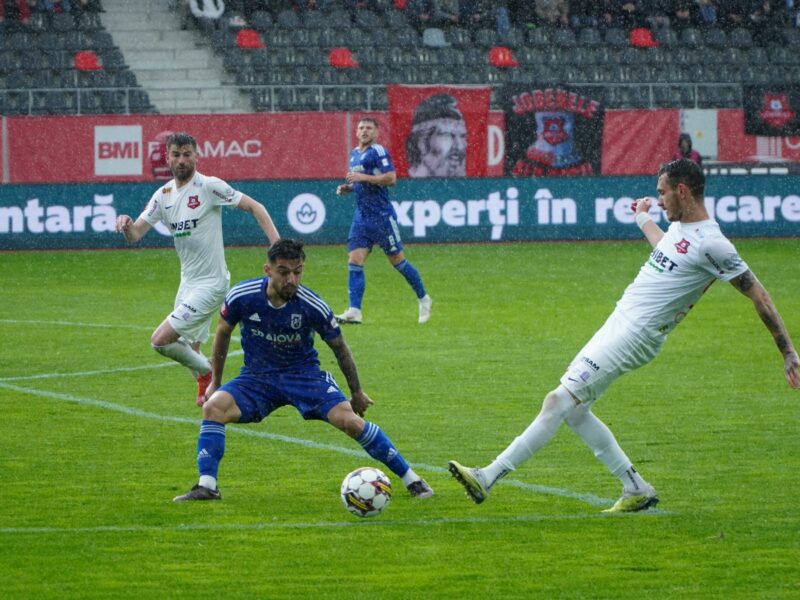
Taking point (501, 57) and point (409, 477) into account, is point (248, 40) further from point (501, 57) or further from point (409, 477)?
point (409, 477)

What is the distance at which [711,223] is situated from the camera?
26.5ft

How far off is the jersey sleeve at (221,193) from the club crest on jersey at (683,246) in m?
4.94

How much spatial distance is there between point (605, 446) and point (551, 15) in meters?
30.3

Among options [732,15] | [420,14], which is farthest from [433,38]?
[732,15]

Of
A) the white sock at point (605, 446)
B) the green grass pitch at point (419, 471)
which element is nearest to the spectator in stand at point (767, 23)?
the green grass pitch at point (419, 471)

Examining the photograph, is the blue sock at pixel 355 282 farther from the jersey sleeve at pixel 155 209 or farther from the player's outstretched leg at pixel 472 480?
the player's outstretched leg at pixel 472 480

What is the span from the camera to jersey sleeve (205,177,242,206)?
12.1 metres

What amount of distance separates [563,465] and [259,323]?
95.8 inches

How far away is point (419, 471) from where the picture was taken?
→ 9.58m

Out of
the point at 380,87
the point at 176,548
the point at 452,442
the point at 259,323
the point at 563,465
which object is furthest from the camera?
the point at 380,87

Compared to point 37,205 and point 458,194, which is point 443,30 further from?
point 37,205

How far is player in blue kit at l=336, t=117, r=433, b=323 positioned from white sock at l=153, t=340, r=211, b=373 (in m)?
5.49

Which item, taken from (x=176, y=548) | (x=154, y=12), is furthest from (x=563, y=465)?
(x=154, y=12)

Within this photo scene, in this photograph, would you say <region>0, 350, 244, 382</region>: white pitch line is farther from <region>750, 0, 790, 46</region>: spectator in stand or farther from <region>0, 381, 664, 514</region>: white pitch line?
<region>750, 0, 790, 46</region>: spectator in stand
